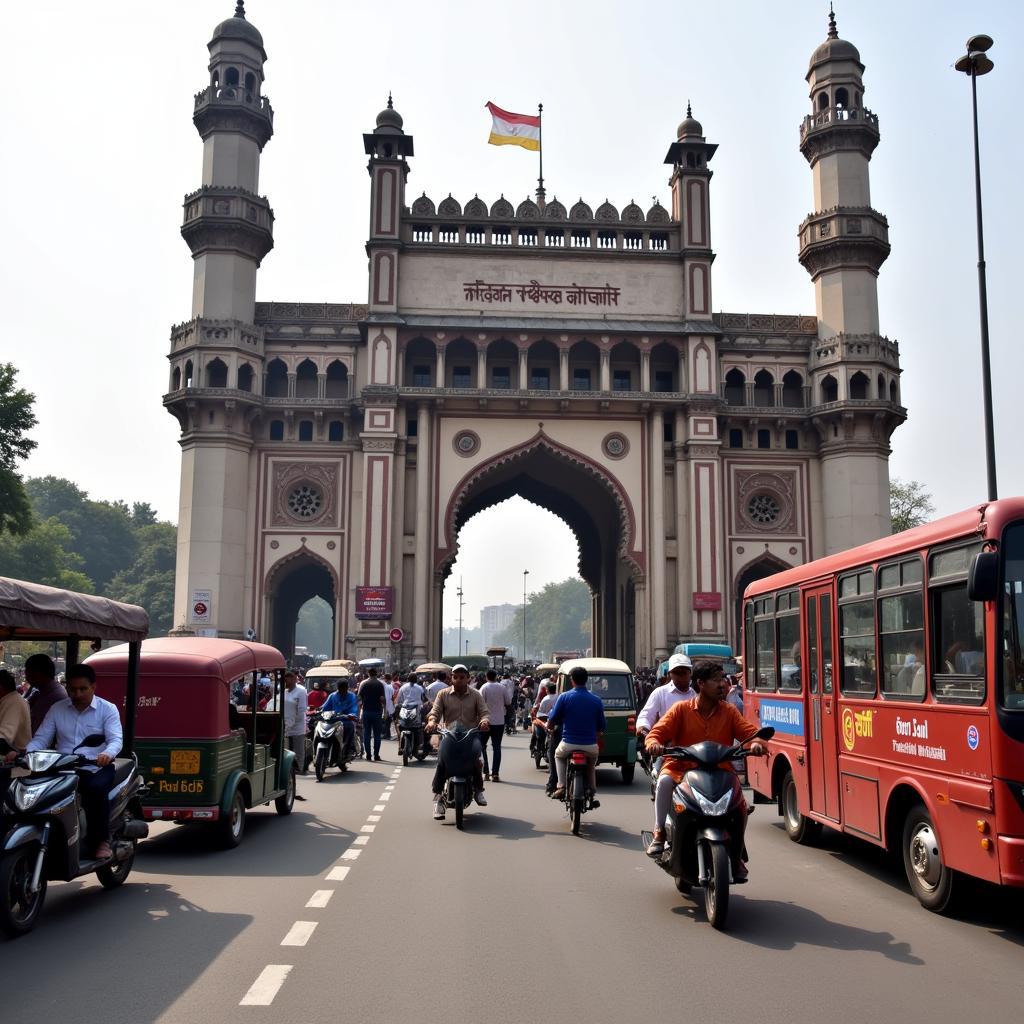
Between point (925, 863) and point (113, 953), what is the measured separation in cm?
515

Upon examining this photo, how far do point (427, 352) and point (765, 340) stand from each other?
11.5m

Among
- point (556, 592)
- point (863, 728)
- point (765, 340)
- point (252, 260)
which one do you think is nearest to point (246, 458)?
point (252, 260)

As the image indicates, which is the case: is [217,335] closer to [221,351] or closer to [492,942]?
[221,351]

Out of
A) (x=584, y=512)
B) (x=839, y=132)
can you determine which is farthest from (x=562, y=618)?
(x=839, y=132)

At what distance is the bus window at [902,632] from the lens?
7195 mm

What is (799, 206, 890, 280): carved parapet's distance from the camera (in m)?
34.3

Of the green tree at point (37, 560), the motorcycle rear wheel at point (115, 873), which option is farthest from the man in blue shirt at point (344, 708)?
the green tree at point (37, 560)

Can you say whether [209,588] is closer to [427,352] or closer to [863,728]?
[427,352]

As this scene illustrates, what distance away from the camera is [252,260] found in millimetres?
34688

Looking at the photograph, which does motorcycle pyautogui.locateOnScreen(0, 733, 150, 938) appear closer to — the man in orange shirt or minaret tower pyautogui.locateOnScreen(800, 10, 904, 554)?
the man in orange shirt

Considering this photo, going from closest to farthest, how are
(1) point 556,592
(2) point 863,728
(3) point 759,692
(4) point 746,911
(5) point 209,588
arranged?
(4) point 746,911 < (2) point 863,728 < (3) point 759,692 < (5) point 209,588 < (1) point 556,592

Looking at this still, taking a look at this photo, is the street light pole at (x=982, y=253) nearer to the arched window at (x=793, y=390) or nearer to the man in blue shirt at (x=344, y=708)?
the man in blue shirt at (x=344, y=708)

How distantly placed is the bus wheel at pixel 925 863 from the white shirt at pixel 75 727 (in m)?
5.53

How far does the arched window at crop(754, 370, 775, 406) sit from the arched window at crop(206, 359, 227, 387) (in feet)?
57.7
